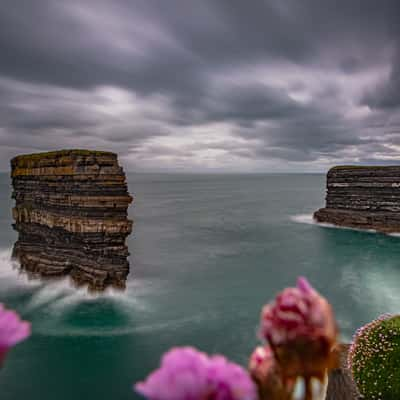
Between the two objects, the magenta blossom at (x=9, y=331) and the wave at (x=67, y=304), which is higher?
the magenta blossom at (x=9, y=331)

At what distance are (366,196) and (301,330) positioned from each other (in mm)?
86028

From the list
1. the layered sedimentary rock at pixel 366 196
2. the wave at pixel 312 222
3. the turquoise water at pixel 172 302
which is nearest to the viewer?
the turquoise water at pixel 172 302

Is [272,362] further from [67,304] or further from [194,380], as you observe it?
[67,304]

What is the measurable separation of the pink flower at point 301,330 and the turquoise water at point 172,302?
26.1 m

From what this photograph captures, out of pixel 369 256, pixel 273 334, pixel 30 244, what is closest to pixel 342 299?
pixel 369 256

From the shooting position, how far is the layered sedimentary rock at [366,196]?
2940 inches

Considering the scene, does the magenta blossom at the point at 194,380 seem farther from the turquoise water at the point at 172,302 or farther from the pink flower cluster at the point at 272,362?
the turquoise water at the point at 172,302

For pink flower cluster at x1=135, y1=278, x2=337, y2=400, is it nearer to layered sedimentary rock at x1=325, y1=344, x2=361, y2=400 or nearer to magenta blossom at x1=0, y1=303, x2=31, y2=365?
magenta blossom at x1=0, y1=303, x2=31, y2=365

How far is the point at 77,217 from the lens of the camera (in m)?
35.6

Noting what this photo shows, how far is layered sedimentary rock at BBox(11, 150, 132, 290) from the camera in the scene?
34.8 meters

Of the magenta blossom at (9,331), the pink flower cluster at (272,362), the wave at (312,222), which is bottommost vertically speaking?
the wave at (312,222)

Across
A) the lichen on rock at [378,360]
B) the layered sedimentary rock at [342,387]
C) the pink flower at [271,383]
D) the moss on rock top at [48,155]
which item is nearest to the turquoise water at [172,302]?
the lichen on rock at [378,360]

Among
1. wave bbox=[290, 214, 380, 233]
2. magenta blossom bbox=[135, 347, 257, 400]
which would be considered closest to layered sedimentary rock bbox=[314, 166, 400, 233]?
wave bbox=[290, 214, 380, 233]

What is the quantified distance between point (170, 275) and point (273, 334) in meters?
51.0
